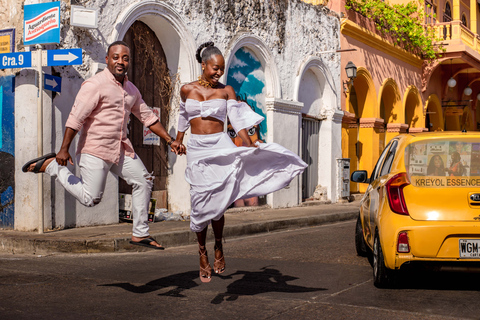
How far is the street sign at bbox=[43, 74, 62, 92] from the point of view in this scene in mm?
9266

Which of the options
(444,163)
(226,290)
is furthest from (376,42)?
(226,290)

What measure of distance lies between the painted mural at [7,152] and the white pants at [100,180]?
4.66m

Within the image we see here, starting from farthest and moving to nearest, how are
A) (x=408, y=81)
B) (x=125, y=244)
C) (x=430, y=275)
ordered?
(x=408, y=81) → (x=125, y=244) → (x=430, y=275)

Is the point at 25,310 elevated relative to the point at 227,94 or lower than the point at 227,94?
lower

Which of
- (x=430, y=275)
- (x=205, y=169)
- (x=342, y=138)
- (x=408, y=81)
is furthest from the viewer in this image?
(x=408, y=81)

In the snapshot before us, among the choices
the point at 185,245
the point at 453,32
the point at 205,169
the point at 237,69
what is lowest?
the point at 185,245

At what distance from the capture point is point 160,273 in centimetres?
650

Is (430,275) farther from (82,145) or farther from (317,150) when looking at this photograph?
(317,150)

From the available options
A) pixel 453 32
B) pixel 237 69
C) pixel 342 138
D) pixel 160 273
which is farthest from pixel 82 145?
pixel 453 32

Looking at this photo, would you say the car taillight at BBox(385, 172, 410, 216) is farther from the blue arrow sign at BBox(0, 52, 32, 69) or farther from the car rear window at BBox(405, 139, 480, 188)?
the blue arrow sign at BBox(0, 52, 32, 69)

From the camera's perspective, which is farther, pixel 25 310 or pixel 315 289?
pixel 315 289

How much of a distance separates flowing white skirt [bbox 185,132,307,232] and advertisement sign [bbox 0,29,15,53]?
5585 millimetres

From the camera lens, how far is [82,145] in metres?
5.34

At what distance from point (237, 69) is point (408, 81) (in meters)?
11.3
